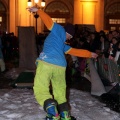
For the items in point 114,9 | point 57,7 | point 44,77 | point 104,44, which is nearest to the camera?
point 44,77

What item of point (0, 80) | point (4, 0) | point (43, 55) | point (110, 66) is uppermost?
point (4, 0)

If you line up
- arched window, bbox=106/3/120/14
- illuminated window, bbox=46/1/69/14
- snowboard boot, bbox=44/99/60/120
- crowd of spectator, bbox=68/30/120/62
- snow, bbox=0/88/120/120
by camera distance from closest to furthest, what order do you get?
snowboard boot, bbox=44/99/60/120 → snow, bbox=0/88/120/120 → crowd of spectator, bbox=68/30/120/62 → arched window, bbox=106/3/120/14 → illuminated window, bbox=46/1/69/14

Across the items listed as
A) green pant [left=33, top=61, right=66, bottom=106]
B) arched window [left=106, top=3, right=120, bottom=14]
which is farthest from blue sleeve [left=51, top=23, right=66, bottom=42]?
arched window [left=106, top=3, right=120, bottom=14]

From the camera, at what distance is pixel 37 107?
306 inches

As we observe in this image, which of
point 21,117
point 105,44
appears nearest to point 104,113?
point 21,117

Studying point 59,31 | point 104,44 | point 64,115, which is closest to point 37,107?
point 64,115

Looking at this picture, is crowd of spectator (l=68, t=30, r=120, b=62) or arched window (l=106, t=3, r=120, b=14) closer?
crowd of spectator (l=68, t=30, r=120, b=62)

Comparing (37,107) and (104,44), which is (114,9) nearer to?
(104,44)

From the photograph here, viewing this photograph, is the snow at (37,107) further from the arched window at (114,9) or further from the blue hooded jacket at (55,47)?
the arched window at (114,9)

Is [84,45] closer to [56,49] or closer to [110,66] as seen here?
[110,66]

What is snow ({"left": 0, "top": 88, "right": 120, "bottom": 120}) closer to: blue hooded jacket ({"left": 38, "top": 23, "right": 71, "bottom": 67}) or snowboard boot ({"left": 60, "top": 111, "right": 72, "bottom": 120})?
snowboard boot ({"left": 60, "top": 111, "right": 72, "bottom": 120})

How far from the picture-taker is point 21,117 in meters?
6.88

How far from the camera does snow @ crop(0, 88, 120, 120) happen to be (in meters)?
7.00

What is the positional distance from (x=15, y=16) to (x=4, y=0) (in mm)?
2066
